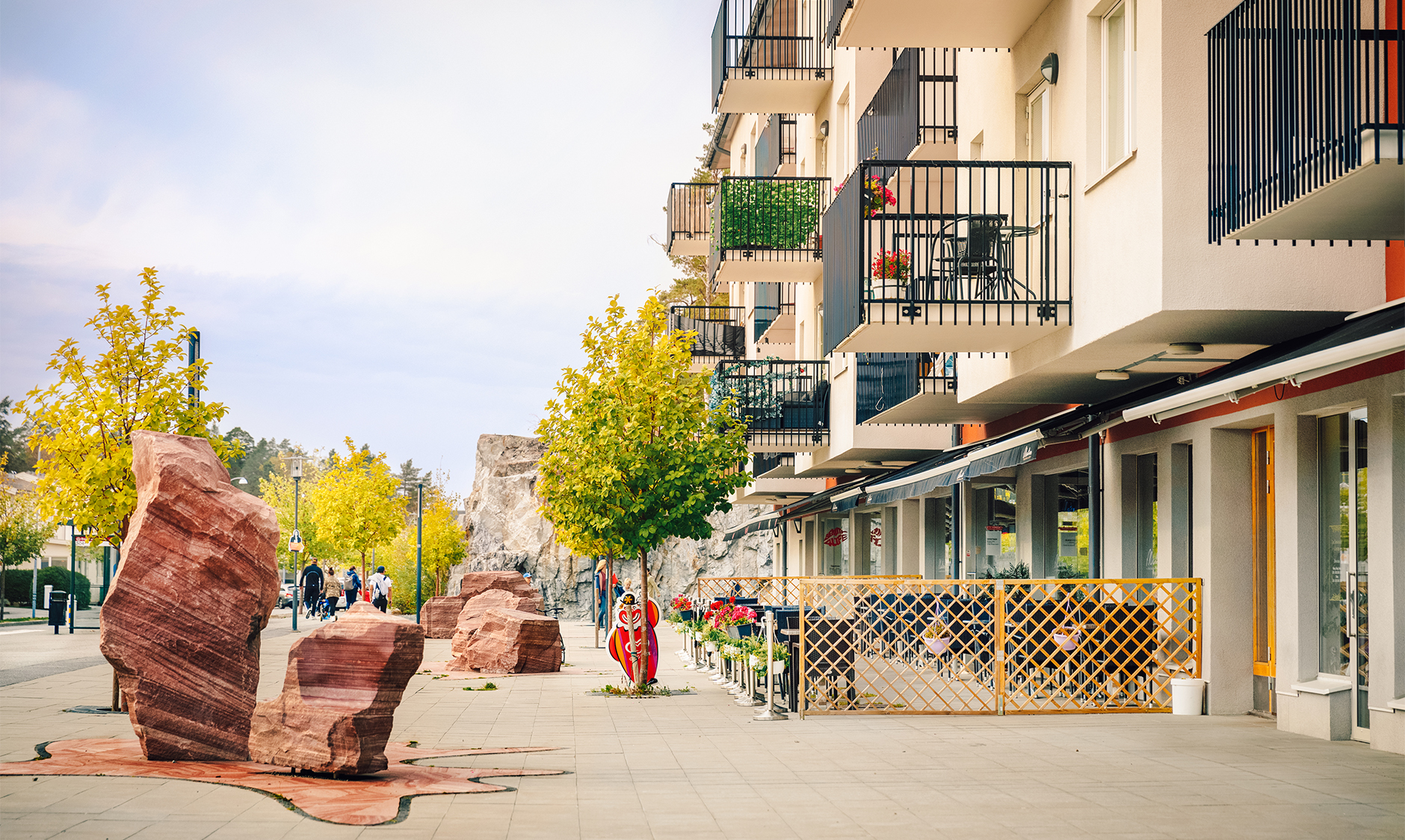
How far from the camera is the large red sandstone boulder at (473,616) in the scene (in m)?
21.8

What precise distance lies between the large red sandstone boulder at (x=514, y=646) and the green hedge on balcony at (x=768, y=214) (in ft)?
28.3

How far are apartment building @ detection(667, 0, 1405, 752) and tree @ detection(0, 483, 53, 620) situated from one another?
121 ft

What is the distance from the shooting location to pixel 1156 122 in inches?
438

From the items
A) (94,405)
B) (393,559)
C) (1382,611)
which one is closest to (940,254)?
(1382,611)

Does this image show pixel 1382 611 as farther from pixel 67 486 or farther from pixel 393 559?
pixel 393 559


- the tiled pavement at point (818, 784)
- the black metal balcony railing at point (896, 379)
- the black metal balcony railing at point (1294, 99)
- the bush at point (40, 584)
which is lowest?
the bush at point (40, 584)

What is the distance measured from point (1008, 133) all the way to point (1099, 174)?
2.99m

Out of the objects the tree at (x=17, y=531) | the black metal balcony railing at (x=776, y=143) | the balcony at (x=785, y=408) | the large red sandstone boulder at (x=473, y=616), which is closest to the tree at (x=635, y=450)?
the large red sandstone boulder at (x=473, y=616)

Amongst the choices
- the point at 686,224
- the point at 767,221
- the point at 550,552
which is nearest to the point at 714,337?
the point at 686,224

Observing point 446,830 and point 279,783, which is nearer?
point 446,830

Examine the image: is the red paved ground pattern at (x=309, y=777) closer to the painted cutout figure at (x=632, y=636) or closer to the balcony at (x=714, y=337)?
the painted cutout figure at (x=632, y=636)

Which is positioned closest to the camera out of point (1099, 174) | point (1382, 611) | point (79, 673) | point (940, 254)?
point (1382, 611)

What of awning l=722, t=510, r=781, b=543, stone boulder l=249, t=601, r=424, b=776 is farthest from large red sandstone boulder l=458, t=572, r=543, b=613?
stone boulder l=249, t=601, r=424, b=776

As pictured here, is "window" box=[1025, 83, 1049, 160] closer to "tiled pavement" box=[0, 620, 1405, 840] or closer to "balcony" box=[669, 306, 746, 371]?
"tiled pavement" box=[0, 620, 1405, 840]
